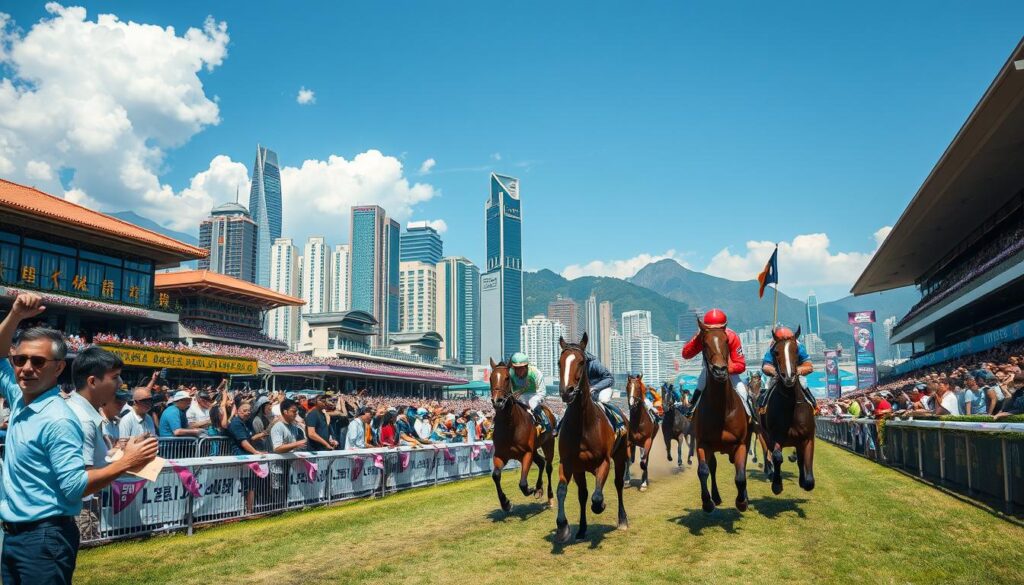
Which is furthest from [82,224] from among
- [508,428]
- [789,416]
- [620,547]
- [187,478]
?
[789,416]

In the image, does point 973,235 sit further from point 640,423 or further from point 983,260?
point 640,423

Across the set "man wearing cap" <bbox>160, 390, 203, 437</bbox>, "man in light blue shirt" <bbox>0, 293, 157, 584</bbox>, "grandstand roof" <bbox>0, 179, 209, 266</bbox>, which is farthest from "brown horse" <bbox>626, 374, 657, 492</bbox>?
"grandstand roof" <bbox>0, 179, 209, 266</bbox>

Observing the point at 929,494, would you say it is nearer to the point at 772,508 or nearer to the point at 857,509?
the point at 857,509

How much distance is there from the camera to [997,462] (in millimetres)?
9711

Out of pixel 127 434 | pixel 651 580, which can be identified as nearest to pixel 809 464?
pixel 651 580

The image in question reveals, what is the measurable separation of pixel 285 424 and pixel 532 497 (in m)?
4.87

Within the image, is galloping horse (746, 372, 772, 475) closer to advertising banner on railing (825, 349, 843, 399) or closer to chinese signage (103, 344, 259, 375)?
chinese signage (103, 344, 259, 375)

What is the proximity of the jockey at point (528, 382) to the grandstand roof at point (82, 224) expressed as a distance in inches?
1523

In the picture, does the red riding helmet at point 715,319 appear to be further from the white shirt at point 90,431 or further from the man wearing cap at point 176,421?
the man wearing cap at point 176,421

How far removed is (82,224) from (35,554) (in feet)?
154

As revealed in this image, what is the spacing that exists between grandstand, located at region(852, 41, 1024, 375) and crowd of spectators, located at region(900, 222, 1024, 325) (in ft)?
0.24

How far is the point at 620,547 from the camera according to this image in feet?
26.2

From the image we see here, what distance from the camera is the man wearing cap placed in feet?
37.4

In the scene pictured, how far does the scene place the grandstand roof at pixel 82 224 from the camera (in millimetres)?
39719
